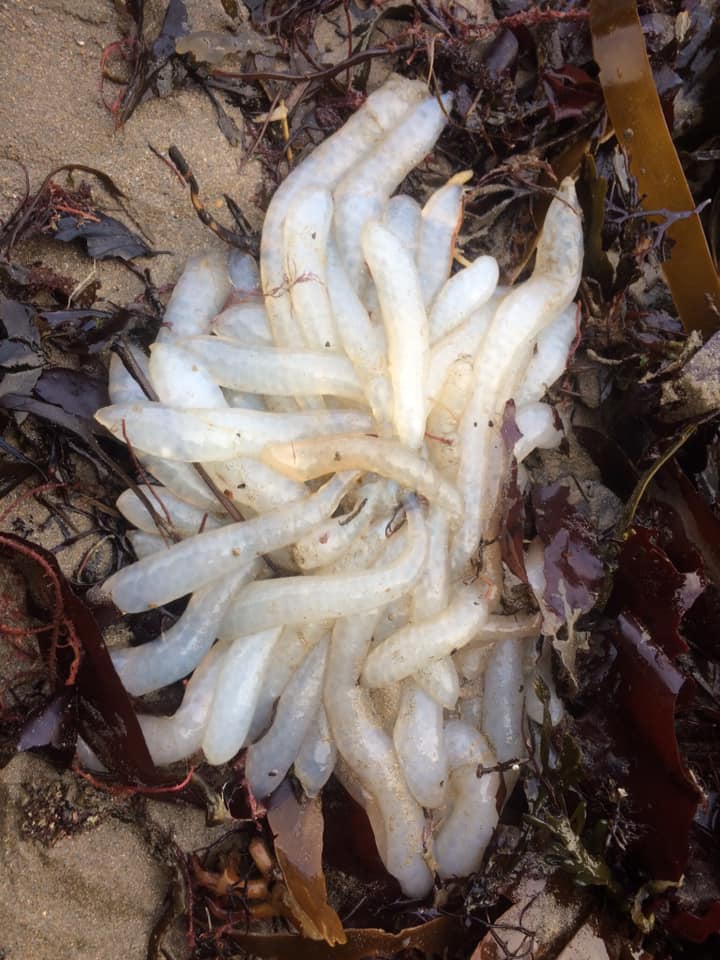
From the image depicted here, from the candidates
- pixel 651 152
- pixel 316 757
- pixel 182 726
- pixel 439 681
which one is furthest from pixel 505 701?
pixel 651 152

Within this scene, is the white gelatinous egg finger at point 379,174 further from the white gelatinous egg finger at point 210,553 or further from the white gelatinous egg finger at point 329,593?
the white gelatinous egg finger at point 329,593

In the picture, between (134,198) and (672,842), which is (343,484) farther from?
(672,842)

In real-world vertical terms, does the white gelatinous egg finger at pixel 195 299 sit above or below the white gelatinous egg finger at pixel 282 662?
above

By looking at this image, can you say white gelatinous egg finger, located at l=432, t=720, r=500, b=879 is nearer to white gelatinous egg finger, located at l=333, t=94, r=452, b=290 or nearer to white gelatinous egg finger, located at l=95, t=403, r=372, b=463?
white gelatinous egg finger, located at l=95, t=403, r=372, b=463

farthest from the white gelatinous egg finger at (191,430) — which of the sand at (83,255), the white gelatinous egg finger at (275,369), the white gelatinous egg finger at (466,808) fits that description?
the white gelatinous egg finger at (466,808)

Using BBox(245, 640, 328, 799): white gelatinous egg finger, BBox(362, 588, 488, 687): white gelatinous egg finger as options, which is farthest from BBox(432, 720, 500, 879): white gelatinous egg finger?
BBox(245, 640, 328, 799): white gelatinous egg finger

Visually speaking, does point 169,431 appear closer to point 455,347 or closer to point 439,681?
point 455,347

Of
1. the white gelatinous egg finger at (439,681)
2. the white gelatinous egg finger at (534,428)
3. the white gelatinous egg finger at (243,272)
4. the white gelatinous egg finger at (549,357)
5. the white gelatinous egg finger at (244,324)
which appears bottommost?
the white gelatinous egg finger at (439,681)

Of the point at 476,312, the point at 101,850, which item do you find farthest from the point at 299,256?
the point at 101,850
